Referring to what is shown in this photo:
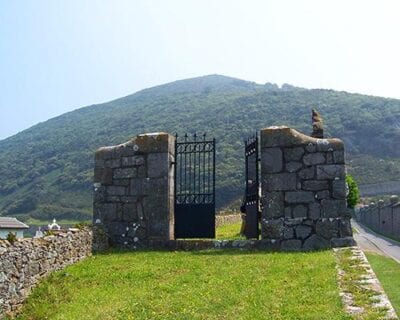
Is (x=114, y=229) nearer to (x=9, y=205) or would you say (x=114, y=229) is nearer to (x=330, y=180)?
(x=330, y=180)

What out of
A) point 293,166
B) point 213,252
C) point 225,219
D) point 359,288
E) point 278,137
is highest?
point 278,137

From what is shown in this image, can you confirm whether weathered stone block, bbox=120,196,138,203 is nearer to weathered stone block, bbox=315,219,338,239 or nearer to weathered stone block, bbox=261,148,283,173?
weathered stone block, bbox=261,148,283,173

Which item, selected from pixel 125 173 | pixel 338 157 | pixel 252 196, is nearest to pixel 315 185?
pixel 338 157

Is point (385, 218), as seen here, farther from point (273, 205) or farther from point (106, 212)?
point (106, 212)

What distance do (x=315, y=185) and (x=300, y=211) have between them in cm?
66

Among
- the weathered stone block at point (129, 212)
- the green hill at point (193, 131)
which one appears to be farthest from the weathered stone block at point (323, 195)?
the green hill at point (193, 131)

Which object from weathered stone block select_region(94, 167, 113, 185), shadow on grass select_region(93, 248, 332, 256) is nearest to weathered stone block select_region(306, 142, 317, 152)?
shadow on grass select_region(93, 248, 332, 256)

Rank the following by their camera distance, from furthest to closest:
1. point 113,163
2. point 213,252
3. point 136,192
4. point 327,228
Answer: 1. point 113,163
2. point 136,192
3. point 327,228
4. point 213,252

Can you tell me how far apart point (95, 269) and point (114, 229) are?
114 inches

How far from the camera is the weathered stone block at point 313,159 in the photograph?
441 inches

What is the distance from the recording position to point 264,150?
37.8 ft

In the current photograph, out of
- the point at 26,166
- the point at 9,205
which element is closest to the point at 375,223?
the point at 9,205

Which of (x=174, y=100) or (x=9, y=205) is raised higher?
(x=174, y=100)

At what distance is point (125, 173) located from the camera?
1219 cm
